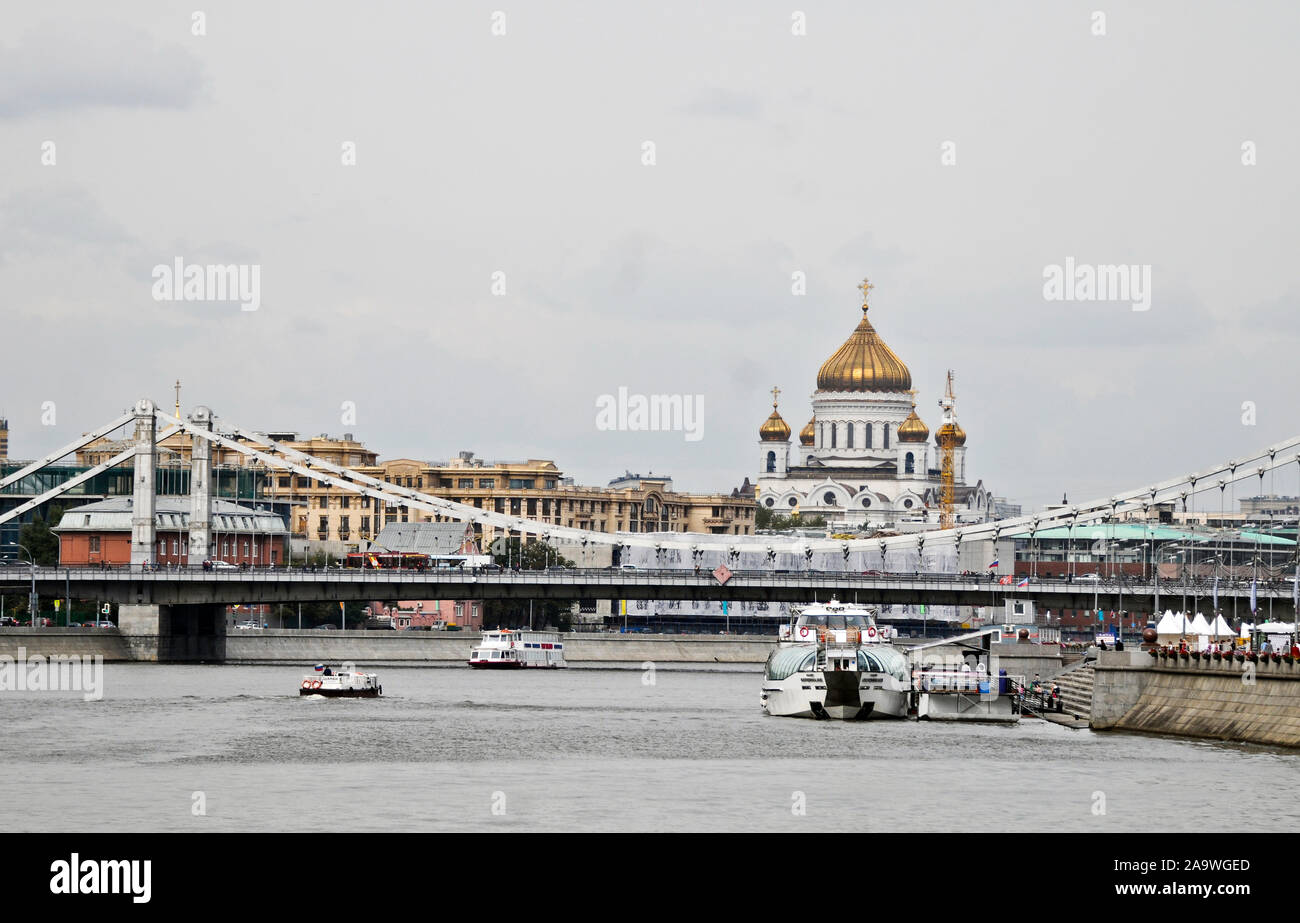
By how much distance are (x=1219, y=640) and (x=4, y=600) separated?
7339 centimetres

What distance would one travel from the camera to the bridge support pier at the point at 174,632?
110906 mm

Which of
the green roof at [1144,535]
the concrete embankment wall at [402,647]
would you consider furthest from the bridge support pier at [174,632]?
the green roof at [1144,535]

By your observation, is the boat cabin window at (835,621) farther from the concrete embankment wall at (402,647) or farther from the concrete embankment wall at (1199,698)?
the concrete embankment wall at (402,647)

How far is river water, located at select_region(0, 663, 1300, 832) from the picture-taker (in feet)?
145

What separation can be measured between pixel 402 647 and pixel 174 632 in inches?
595

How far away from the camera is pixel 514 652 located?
115m

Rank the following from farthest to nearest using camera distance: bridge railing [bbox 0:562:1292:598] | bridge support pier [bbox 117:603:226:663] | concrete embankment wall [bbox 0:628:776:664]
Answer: bridge support pier [bbox 117:603:226:663], concrete embankment wall [bbox 0:628:776:664], bridge railing [bbox 0:562:1292:598]

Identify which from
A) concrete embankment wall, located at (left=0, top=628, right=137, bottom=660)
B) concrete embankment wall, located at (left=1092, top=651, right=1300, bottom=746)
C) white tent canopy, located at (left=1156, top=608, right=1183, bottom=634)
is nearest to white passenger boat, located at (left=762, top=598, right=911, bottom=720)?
white tent canopy, located at (left=1156, top=608, right=1183, bottom=634)

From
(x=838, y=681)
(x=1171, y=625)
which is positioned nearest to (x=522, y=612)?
(x=1171, y=625)

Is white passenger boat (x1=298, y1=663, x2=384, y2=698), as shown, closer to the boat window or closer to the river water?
the river water

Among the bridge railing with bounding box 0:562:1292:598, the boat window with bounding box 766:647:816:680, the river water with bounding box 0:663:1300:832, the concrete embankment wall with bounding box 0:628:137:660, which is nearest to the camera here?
the river water with bounding box 0:663:1300:832

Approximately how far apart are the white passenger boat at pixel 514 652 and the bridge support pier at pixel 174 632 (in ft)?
37.5

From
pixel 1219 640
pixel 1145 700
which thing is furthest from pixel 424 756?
pixel 1219 640

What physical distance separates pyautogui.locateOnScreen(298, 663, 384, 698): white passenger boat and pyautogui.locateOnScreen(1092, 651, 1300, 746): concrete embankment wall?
86.5ft
